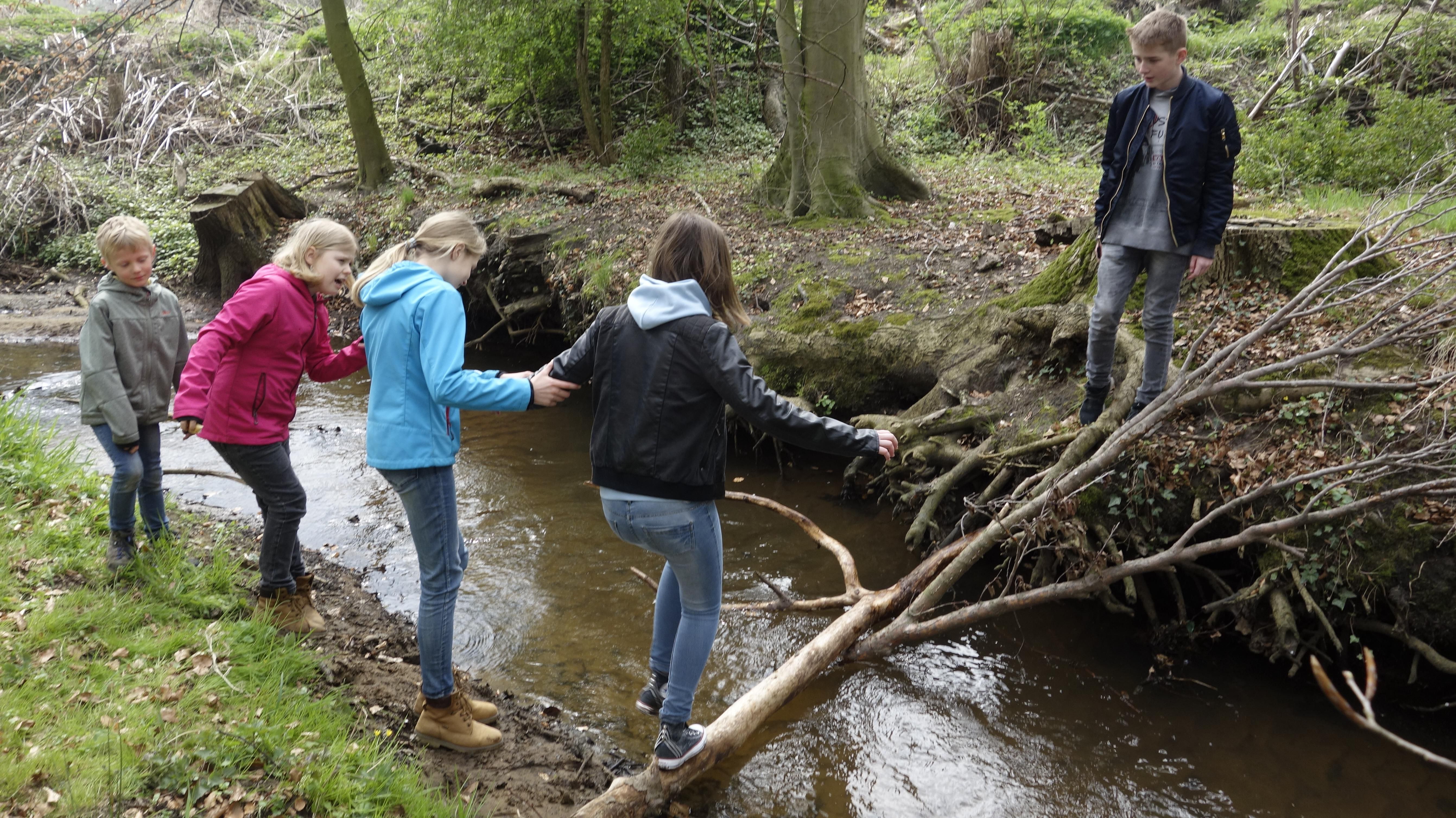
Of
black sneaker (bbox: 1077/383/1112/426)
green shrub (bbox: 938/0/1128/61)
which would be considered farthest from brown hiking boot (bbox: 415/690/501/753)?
green shrub (bbox: 938/0/1128/61)

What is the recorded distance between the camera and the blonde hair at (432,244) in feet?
10.4

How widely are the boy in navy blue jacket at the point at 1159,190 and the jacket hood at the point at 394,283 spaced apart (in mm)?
3492

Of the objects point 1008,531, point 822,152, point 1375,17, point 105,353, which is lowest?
point 1008,531

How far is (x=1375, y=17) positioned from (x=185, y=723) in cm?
1736

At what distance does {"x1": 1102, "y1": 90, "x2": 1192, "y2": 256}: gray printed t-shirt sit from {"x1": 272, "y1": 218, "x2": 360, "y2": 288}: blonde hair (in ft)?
13.1

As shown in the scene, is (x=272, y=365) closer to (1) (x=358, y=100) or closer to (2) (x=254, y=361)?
(2) (x=254, y=361)

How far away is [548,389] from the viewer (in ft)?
9.95

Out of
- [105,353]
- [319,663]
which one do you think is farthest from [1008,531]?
[105,353]

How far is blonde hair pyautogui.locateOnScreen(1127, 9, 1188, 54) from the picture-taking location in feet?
13.5

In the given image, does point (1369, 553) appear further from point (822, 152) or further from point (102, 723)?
point (822, 152)

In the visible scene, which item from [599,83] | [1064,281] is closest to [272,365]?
[1064,281]

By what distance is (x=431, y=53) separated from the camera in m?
14.5

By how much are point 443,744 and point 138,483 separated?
2.34 metres

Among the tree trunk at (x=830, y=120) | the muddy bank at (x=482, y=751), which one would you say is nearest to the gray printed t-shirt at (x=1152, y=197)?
the muddy bank at (x=482, y=751)
